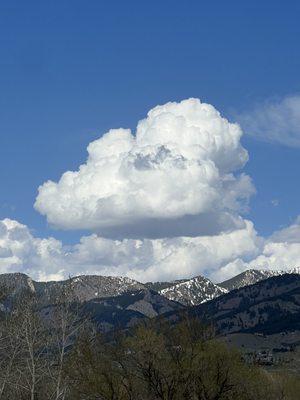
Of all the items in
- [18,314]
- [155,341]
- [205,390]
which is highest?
[18,314]

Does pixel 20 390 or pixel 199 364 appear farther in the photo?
pixel 20 390

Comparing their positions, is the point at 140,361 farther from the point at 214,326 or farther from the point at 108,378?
the point at 214,326

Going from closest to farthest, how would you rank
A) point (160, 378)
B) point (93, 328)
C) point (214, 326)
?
point (160, 378) → point (214, 326) → point (93, 328)

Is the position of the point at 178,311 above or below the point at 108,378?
above

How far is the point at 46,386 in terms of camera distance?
74.3 m

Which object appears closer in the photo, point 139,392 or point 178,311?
point 139,392

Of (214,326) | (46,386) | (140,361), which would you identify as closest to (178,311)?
(214,326)

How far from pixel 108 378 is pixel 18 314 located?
53.6ft

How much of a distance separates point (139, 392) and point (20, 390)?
18.0 meters

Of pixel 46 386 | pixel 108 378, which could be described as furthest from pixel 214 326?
pixel 46 386

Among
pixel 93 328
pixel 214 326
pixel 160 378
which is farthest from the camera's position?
pixel 93 328

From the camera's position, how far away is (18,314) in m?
72.9

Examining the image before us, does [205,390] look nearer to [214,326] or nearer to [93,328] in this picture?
[214,326]

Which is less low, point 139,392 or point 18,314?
point 18,314
